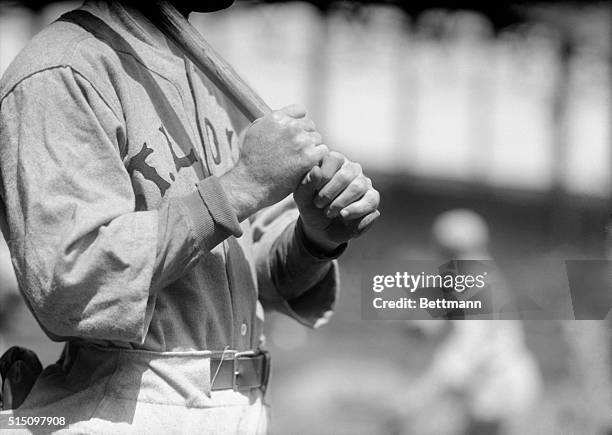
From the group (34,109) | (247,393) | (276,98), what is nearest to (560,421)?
(247,393)

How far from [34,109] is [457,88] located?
11.2 meters

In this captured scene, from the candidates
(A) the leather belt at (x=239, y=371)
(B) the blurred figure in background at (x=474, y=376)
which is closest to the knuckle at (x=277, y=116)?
(A) the leather belt at (x=239, y=371)

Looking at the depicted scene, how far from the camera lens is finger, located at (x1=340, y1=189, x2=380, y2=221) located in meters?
1.33

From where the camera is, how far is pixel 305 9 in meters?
11.2

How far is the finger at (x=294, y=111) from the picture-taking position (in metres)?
1.34

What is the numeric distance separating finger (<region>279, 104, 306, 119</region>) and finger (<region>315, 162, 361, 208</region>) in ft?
0.32

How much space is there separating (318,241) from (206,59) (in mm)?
360

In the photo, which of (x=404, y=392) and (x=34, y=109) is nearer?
(x=34, y=109)

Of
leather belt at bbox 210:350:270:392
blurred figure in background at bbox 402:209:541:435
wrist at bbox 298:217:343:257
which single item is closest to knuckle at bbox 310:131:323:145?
wrist at bbox 298:217:343:257

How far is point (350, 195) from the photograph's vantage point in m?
1.33

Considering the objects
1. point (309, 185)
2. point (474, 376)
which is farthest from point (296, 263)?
point (474, 376)

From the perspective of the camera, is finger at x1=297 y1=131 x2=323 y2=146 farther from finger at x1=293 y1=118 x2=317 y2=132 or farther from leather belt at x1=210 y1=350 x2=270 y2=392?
leather belt at x1=210 y1=350 x2=270 y2=392

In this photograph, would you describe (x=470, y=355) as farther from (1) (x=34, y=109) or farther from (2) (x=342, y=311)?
(1) (x=34, y=109)

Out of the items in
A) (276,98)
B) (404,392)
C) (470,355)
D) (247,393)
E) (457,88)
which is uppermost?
(247,393)
